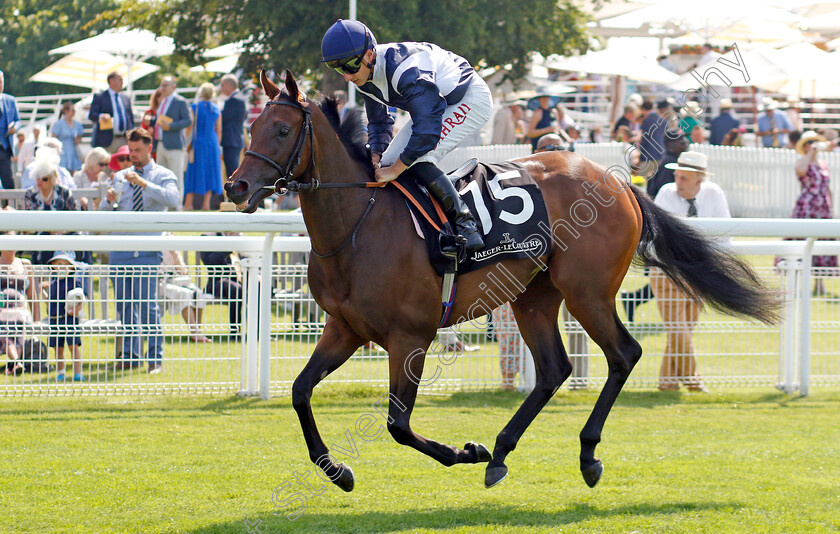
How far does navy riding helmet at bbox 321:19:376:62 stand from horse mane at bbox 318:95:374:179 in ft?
1.13

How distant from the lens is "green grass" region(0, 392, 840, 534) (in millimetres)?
4426

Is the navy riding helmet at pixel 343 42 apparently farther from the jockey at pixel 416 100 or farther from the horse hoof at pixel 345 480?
the horse hoof at pixel 345 480

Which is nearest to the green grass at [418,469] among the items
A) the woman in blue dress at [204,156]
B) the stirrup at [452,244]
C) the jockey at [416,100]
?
the stirrup at [452,244]

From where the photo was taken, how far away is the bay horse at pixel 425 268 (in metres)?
4.42

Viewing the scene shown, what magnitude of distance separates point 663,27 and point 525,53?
6.62m

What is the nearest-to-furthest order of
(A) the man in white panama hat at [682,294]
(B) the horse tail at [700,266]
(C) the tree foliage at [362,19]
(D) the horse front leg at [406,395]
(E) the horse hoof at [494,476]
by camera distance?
(D) the horse front leg at [406,395] → (E) the horse hoof at [494,476] → (B) the horse tail at [700,266] → (A) the man in white panama hat at [682,294] → (C) the tree foliage at [362,19]

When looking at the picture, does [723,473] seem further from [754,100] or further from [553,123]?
[754,100]

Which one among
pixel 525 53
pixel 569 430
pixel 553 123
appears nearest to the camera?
pixel 569 430

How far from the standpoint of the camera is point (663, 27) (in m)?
21.8

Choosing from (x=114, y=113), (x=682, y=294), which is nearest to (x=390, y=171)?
(x=682, y=294)

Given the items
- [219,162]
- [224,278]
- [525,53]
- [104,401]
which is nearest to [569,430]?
[224,278]

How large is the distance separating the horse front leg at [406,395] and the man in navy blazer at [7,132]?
826 centimetres

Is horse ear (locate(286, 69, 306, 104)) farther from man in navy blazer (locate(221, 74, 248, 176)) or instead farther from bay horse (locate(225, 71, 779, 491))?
man in navy blazer (locate(221, 74, 248, 176))

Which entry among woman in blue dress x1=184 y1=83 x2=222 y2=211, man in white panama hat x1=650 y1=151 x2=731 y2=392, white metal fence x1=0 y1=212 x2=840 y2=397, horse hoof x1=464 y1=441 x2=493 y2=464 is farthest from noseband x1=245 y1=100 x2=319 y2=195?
woman in blue dress x1=184 y1=83 x2=222 y2=211
